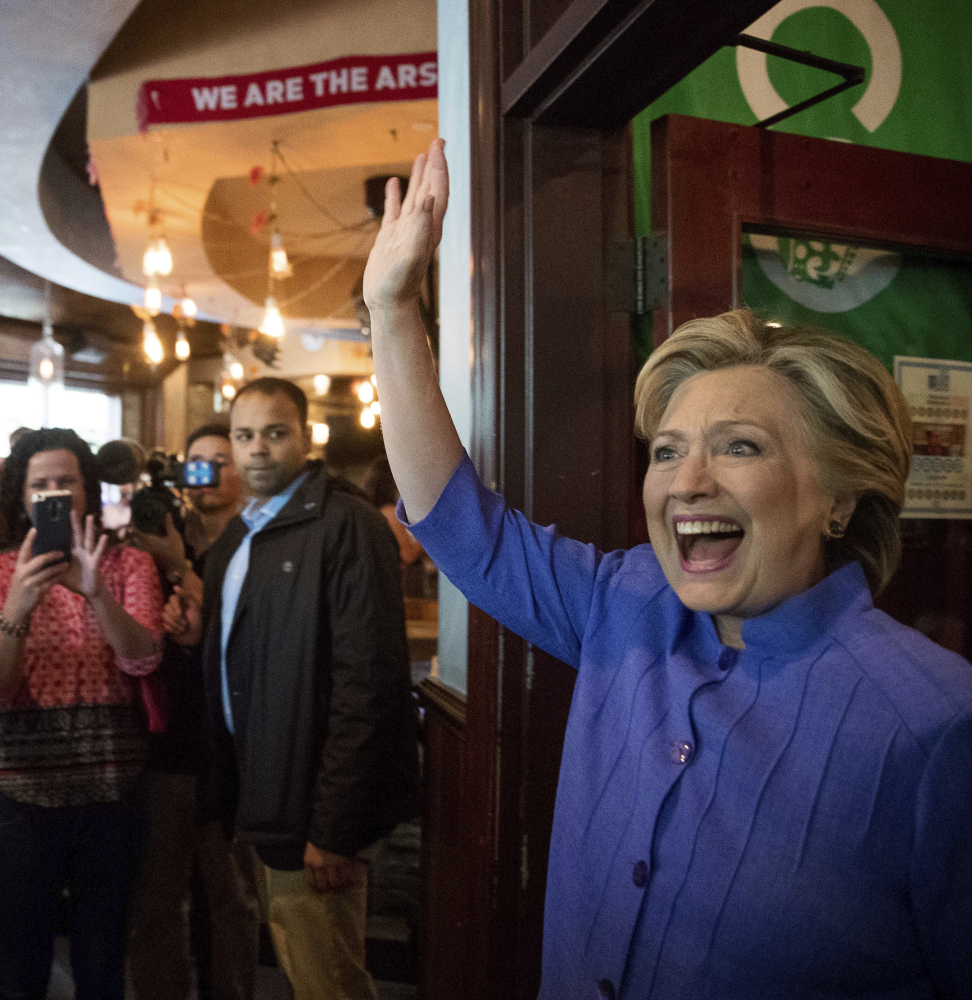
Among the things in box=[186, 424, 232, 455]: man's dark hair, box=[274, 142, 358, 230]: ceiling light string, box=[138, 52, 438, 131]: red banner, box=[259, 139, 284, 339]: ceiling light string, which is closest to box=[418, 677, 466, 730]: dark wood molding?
box=[186, 424, 232, 455]: man's dark hair

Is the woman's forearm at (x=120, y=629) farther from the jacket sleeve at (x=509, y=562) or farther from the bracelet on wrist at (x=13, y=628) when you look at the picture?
the jacket sleeve at (x=509, y=562)

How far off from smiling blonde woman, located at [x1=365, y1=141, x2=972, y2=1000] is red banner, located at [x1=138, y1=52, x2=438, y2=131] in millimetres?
2546

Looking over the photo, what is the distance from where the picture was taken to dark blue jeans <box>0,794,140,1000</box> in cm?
168

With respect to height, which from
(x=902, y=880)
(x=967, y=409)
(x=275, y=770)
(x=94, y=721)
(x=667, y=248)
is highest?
(x=667, y=248)

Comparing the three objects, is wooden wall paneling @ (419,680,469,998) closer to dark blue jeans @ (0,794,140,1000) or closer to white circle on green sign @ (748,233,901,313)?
dark blue jeans @ (0,794,140,1000)

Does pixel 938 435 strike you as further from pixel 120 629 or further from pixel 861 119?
pixel 120 629

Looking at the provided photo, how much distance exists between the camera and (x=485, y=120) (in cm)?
140

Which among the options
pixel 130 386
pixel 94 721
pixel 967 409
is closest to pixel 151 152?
pixel 94 721

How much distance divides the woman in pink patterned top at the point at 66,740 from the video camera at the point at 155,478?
311mm

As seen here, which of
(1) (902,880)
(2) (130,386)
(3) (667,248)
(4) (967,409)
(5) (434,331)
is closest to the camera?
(1) (902,880)

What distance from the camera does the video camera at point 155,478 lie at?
2.21 meters

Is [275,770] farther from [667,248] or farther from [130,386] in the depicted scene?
[130,386]

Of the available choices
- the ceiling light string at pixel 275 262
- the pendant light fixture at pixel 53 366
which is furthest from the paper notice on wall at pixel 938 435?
the pendant light fixture at pixel 53 366

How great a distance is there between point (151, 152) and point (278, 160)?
67 cm
